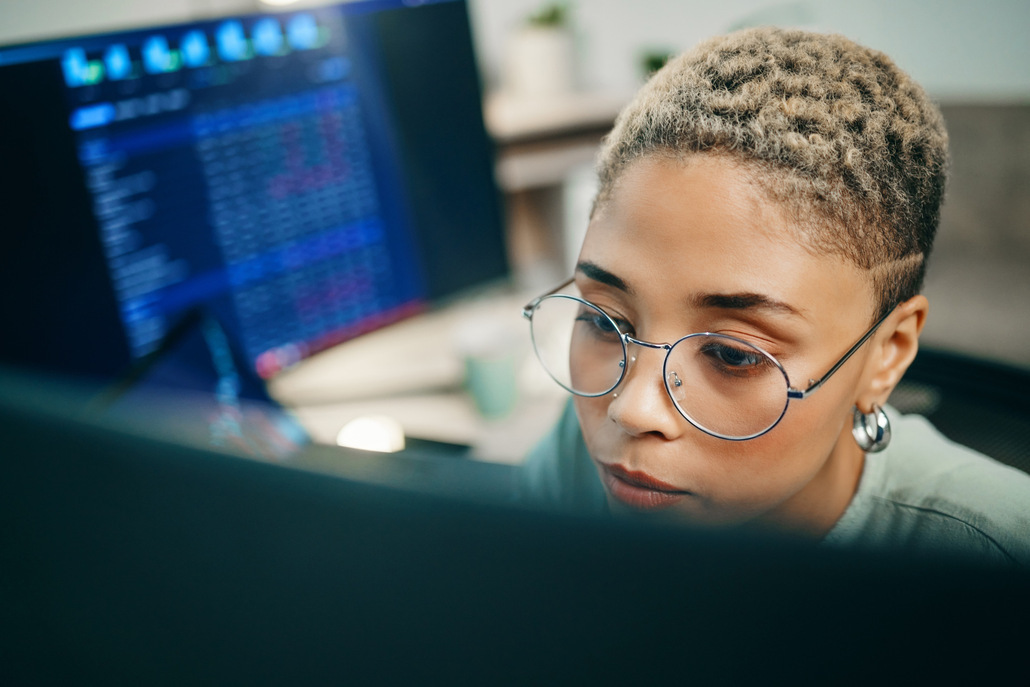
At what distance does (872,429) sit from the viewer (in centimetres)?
48

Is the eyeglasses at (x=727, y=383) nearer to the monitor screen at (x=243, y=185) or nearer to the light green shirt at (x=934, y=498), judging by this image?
the light green shirt at (x=934, y=498)

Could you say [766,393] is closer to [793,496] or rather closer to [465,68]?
[793,496]

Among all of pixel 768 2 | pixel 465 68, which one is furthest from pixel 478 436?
pixel 768 2

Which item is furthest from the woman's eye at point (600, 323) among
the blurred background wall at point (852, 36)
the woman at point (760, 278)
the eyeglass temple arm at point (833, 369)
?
the blurred background wall at point (852, 36)

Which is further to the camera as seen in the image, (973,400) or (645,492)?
(973,400)

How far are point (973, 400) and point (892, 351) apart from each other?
1.09 ft

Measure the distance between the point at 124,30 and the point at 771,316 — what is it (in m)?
0.75

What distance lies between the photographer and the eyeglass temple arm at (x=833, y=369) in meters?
0.42

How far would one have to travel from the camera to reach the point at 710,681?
127 mm

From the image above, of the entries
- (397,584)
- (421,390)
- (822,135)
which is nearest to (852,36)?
(822,135)

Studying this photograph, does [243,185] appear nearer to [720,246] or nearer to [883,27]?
[720,246]

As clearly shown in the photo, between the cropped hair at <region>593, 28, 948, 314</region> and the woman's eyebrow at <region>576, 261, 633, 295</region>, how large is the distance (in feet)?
0.21

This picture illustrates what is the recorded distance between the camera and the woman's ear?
0.46 metres

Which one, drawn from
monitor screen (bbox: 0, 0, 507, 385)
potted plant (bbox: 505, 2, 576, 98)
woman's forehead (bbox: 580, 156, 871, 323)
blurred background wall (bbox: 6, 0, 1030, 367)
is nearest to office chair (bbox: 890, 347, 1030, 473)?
blurred background wall (bbox: 6, 0, 1030, 367)
